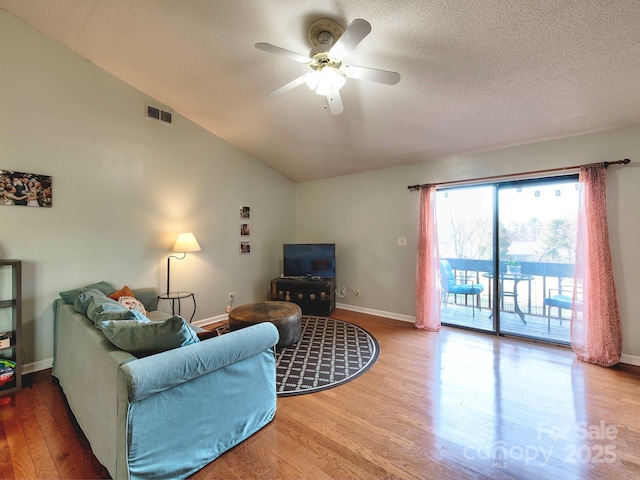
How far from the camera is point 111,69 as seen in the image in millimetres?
2998

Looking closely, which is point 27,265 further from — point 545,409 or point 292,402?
point 545,409

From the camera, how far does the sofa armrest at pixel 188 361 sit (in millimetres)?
1267

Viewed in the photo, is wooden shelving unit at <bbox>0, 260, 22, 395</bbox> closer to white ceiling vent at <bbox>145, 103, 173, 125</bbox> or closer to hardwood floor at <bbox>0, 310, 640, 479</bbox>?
hardwood floor at <bbox>0, 310, 640, 479</bbox>

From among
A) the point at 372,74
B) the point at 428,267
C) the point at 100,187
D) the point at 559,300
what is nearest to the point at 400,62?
the point at 372,74

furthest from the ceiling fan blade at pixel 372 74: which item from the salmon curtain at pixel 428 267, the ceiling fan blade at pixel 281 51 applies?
the salmon curtain at pixel 428 267

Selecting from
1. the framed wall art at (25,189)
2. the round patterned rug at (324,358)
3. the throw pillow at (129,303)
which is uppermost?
the framed wall art at (25,189)

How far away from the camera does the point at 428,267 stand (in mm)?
3787

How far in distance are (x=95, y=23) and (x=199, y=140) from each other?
5.07 ft

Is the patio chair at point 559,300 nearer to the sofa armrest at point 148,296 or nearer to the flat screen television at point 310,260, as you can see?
the flat screen television at point 310,260

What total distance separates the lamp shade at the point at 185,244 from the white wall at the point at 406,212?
2.30m

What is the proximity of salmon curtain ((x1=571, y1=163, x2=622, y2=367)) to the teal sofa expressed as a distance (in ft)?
10.3

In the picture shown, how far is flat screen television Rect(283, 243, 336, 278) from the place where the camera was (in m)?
4.53

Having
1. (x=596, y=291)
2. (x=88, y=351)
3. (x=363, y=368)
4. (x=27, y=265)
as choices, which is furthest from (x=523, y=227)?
(x=27, y=265)

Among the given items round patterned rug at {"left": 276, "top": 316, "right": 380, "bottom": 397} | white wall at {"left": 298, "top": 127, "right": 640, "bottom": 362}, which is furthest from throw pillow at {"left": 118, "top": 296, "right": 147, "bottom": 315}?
white wall at {"left": 298, "top": 127, "right": 640, "bottom": 362}
